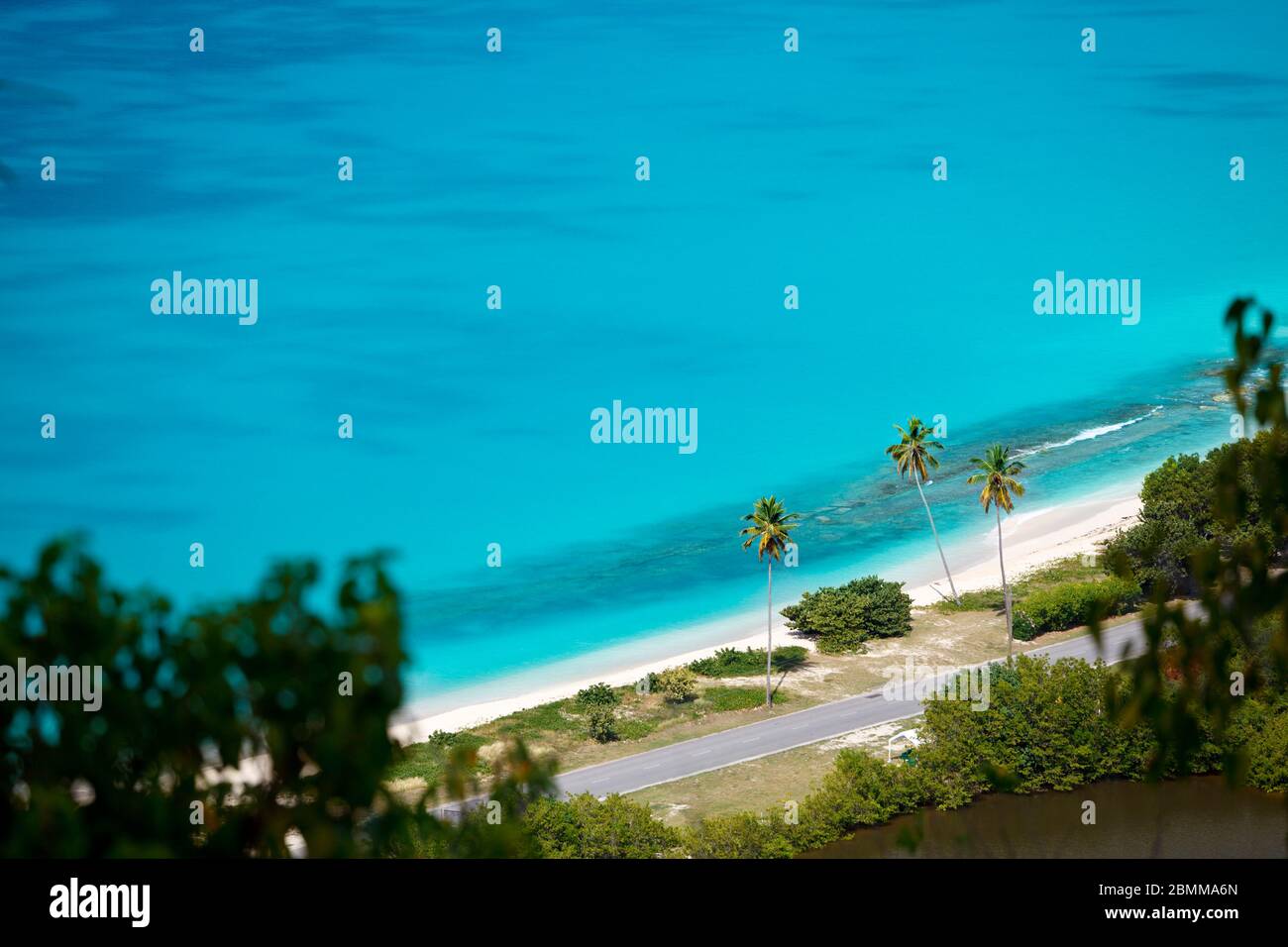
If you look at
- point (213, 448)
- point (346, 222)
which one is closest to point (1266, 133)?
point (346, 222)

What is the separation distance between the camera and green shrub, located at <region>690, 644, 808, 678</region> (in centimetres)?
4119

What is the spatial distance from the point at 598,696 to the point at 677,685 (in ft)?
6.79

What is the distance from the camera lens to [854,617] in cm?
4300

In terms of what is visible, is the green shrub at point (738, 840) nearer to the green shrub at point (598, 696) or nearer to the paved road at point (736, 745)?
the paved road at point (736, 745)

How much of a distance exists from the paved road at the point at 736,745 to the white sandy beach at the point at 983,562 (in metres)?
5.06

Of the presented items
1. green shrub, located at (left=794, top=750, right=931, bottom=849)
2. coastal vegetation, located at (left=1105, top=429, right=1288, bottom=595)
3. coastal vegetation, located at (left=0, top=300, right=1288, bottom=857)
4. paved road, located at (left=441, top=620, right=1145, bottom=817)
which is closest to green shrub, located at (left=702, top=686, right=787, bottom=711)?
paved road, located at (left=441, top=620, right=1145, bottom=817)

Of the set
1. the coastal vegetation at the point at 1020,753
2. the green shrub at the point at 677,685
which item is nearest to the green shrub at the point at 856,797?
the coastal vegetation at the point at 1020,753

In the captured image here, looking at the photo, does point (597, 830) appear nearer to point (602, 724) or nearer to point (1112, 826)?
point (602, 724)

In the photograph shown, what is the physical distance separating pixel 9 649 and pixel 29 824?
2.16 ft

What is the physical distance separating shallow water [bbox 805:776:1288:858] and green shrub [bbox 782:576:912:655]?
10.3 meters

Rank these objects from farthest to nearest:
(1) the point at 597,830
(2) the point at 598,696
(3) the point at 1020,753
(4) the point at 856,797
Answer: (2) the point at 598,696, (3) the point at 1020,753, (4) the point at 856,797, (1) the point at 597,830

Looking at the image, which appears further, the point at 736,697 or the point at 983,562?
the point at 983,562

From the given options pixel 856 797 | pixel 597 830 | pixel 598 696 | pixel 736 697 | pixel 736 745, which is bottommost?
pixel 597 830

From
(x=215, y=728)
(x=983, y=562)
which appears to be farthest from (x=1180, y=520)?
(x=215, y=728)
